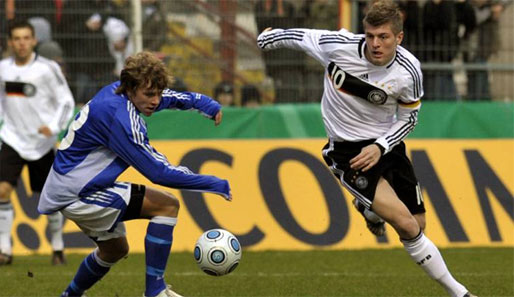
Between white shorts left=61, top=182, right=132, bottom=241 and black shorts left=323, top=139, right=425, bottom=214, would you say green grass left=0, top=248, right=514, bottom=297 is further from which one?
white shorts left=61, top=182, right=132, bottom=241

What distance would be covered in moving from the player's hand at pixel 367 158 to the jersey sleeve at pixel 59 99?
14.5 feet

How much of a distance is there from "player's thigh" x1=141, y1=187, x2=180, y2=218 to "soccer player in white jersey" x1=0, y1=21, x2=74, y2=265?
406 centimetres

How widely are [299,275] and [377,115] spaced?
258 centimetres

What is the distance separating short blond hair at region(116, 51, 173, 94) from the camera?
7344 mm

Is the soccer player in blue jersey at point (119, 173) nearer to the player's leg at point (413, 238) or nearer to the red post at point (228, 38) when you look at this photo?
the player's leg at point (413, 238)

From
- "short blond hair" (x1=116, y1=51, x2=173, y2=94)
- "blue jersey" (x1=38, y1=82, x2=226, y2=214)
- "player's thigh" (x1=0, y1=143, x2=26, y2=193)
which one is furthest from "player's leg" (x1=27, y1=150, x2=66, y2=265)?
"short blond hair" (x1=116, y1=51, x2=173, y2=94)

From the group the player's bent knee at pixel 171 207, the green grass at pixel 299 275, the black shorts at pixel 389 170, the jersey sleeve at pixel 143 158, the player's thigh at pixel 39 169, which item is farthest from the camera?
the player's thigh at pixel 39 169

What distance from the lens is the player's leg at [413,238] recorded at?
8.07 meters

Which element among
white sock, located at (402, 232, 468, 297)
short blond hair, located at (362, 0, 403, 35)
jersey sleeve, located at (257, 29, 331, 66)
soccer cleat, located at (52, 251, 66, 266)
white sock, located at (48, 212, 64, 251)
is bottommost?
soccer cleat, located at (52, 251, 66, 266)

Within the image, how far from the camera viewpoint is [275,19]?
1430cm

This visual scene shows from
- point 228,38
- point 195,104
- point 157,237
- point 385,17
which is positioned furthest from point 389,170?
point 228,38

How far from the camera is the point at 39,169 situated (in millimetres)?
11766

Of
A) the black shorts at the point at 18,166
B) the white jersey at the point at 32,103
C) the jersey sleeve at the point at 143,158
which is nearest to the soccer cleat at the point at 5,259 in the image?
the black shorts at the point at 18,166

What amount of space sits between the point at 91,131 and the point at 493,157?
6932mm
